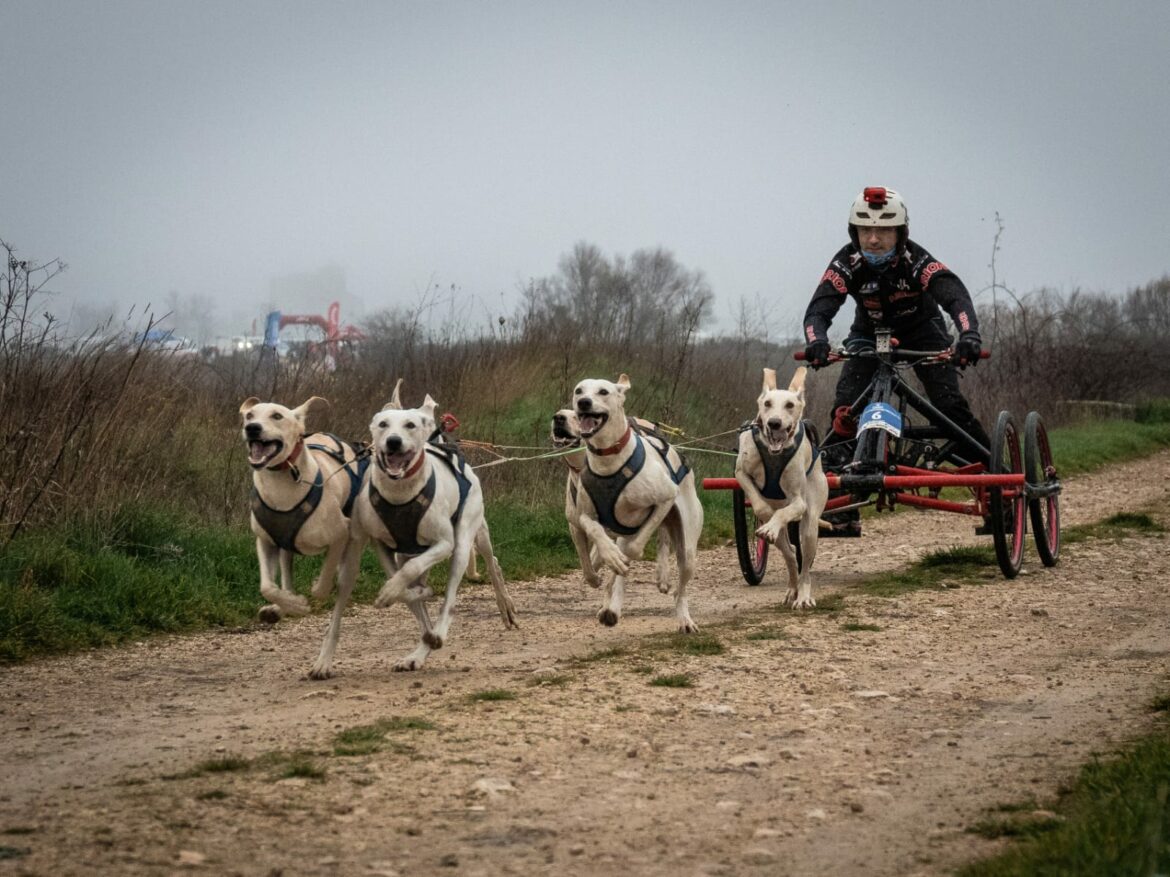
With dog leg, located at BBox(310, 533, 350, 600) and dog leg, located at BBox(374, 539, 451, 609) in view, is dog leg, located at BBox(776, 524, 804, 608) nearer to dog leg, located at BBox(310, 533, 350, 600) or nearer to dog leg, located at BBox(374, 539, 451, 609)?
dog leg, located at BBox(374, 539, 451, 609)

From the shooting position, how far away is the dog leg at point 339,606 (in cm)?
695

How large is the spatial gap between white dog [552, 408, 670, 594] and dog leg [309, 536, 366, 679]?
47.8 inches

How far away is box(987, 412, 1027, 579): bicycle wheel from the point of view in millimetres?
9719

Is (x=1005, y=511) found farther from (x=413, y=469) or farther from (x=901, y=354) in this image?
(x=413, y=469)

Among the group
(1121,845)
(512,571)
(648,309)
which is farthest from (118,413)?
(648,309)

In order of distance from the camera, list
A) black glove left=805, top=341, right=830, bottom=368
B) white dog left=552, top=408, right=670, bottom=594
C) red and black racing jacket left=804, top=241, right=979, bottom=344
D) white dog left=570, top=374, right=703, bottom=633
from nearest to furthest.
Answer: white dog left=552, top=408, right=670, bottom=594
white dog left=570, top=374, right=703, bottom=633
black glove left=805, top=341, right=830, bottom=368
red and black racing jacket left=804, top=241, right=979, bottom=344

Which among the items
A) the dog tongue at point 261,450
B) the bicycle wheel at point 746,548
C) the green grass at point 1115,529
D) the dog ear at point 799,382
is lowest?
the green grass at point 1115,529

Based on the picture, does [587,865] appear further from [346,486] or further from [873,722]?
[346,486]

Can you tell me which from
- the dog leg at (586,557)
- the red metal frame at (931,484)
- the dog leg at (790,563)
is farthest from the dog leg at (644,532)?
the red metal frame at (931,484)

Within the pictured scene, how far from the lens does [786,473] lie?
29.0ft

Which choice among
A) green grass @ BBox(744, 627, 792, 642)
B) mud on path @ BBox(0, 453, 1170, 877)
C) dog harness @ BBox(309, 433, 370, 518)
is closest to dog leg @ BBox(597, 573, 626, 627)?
mud on path @ BBox(0, 453, 1170, 877)

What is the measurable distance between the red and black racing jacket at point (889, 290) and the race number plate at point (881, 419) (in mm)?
573

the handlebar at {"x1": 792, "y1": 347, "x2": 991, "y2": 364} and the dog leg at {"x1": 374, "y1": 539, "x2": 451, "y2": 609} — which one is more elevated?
the handlebar at {"x1": 792, "y1": 347, "x2": 991, "y2": 364}

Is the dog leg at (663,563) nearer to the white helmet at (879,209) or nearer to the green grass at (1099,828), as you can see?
the white helmet at (879,209)
